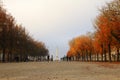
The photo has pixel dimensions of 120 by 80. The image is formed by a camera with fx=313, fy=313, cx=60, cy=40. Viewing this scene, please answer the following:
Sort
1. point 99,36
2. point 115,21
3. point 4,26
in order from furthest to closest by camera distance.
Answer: point 4,26 → point 99,36 → point 115,21

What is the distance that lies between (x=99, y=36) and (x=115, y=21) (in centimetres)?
912

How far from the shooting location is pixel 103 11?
58906 millimetres

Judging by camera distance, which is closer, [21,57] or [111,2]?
[111,2]

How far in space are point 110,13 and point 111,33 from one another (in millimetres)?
4153

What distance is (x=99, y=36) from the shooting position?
64438 mm

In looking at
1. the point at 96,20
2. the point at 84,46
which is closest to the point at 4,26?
the point at 96,20

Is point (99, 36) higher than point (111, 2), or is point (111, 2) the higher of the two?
point (111, 2)

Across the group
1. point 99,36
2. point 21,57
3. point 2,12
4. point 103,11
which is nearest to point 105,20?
point 103,11

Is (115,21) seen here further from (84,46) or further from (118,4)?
(84,46)

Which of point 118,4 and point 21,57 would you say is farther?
point 21,57

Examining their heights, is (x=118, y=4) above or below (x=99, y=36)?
above

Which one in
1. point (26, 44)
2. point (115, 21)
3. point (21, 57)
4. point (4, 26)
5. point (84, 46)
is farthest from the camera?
point (84, 46)

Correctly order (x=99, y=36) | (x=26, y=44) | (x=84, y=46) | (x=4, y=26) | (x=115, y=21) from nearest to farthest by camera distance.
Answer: (x=115, y=21)
(x=99, y=36)
(x=4, y=26)
(x=26, y=44)
(x=84, y=46)

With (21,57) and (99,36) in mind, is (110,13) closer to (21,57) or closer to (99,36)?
(99,36)
